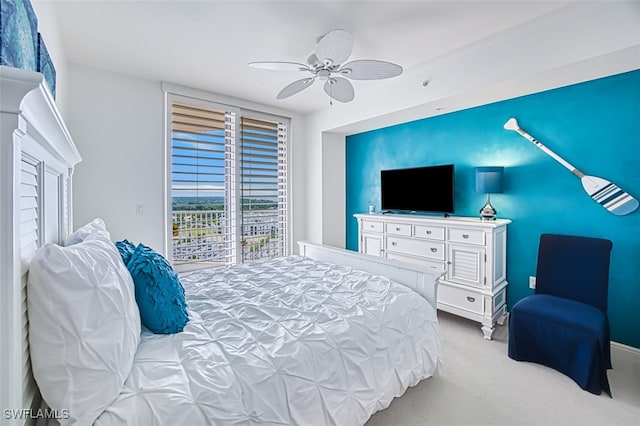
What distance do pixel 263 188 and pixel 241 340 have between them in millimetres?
3248

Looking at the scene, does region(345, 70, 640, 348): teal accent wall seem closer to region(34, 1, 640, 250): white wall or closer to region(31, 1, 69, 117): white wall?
region(34, 1, 640, 250): white wall

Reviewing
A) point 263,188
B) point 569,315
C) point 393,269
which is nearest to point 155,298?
point 393,269

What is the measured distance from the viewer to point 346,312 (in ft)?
5.48

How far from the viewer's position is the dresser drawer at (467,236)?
115 inches

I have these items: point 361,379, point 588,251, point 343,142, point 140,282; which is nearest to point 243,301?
point 140,282

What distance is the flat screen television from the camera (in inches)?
138

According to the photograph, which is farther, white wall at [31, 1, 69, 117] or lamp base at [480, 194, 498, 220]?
lamp base at [480, 194, 498, 220]

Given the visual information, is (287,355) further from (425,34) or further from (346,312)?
(425,34)

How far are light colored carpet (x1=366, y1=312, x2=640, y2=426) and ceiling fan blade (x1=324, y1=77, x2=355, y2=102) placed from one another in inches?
95.7

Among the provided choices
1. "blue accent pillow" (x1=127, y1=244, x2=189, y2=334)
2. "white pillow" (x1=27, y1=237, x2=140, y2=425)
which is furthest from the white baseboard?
"white pillow" (x1=27, y1=237, x2=140, y2=425)

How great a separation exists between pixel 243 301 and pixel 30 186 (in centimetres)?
116

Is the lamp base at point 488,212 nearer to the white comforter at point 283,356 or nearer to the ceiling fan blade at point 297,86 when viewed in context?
the white comforter at point 283,356

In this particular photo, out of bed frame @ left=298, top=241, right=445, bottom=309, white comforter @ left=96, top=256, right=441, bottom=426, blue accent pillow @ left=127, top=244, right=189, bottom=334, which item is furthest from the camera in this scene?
bed frame @ left=298, top=241, right=445, bottom=309

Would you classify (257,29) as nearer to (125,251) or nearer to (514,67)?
(125,251)
